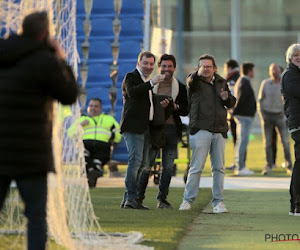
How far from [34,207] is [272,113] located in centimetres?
1308

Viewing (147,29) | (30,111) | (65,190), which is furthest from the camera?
(147,29)

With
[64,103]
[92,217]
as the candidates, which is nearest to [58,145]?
[92,217]

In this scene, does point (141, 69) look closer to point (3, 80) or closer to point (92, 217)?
point (92, 217)

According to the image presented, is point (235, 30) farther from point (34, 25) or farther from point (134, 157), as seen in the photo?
point (34, 25)

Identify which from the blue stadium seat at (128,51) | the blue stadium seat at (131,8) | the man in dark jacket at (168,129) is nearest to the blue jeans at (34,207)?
the man in dark jacket at (168,129)

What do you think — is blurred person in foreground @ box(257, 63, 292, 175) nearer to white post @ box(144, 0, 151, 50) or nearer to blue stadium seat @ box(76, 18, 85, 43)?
white post @ box(144, 0, 151, 50)

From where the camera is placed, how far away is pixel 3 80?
6.43 m

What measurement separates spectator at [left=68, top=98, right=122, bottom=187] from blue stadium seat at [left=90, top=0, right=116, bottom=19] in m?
2.58

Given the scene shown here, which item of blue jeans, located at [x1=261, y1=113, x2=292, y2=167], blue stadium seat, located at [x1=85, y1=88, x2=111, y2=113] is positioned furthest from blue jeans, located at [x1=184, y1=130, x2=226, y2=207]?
blue jeans, located at [x1=261, y1=113, x2=292, y2=167]

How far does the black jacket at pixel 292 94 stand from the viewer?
A: 11414mm

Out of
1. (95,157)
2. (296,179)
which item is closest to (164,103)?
(296,179)

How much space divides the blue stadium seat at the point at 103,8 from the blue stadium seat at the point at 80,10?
0.53ft

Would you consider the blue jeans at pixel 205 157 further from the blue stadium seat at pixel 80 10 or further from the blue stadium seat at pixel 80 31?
the blue stadium seat at pixel 80 10

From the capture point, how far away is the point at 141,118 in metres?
12.0
